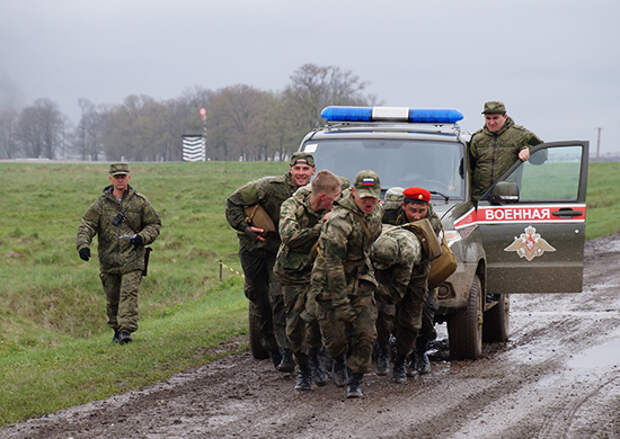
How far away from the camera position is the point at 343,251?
6660 mm

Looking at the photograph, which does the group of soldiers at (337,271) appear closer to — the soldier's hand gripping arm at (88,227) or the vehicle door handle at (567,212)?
the vehicle door handle at (567,212)

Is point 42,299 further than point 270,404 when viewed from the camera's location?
Yes

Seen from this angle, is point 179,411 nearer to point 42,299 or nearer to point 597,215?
point 42,299

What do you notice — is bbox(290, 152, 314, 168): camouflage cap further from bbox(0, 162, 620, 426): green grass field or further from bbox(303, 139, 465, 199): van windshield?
bbox(0, 162, 620, 426): green grass field

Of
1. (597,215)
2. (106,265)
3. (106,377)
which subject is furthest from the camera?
(597,215)

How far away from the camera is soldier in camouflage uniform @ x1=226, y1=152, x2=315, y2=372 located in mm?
7852

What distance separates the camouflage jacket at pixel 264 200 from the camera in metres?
8.04

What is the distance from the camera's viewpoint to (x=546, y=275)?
9062mm

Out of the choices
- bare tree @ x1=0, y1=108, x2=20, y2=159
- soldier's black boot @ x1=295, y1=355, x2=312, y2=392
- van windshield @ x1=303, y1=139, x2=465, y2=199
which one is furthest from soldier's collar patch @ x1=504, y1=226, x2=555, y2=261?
bare tree @ x1=0, y1=108, x2=20, y2=159

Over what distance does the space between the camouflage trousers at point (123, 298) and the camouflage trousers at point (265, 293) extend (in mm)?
2025

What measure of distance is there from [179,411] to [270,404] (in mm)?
703

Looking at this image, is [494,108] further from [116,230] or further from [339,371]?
[116,230]

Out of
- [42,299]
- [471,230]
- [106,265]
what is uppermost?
[471,230]

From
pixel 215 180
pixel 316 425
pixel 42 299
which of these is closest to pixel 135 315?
pixel 316 425
